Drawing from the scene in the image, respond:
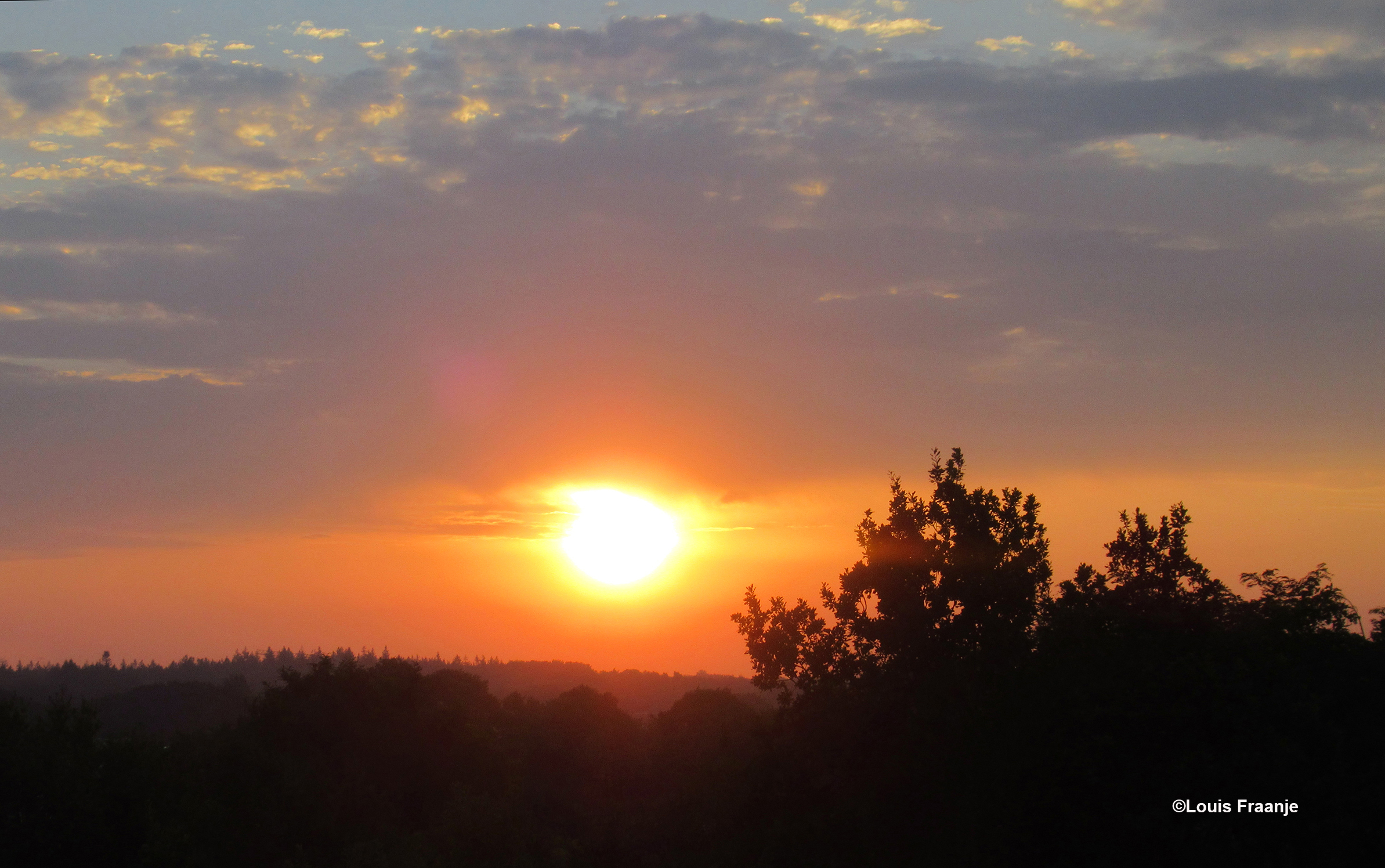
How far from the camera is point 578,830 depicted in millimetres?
60812

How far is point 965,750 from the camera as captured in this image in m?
24.0

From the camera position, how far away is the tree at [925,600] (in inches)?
1001

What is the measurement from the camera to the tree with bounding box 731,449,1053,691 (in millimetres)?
25438

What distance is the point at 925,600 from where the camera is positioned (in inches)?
1021

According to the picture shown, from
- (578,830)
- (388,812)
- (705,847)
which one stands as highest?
(705,847)

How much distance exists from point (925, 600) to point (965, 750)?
405cm

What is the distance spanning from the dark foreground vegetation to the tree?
0.06 metres

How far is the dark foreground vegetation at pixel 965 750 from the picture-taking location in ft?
65.2

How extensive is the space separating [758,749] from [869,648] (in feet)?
16.9

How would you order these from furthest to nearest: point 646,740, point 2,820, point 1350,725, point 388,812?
1. point 646,740
2. point 388,812
3. point 2,820
4. point 1350,725

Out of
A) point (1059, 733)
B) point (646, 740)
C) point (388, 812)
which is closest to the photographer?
point (1059, 733)

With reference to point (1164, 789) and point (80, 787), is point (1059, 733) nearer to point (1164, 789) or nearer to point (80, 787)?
point (1164, 789)

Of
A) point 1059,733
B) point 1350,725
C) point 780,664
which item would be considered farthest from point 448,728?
point 1350,725

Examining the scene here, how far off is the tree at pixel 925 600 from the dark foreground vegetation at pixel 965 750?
6 cm
